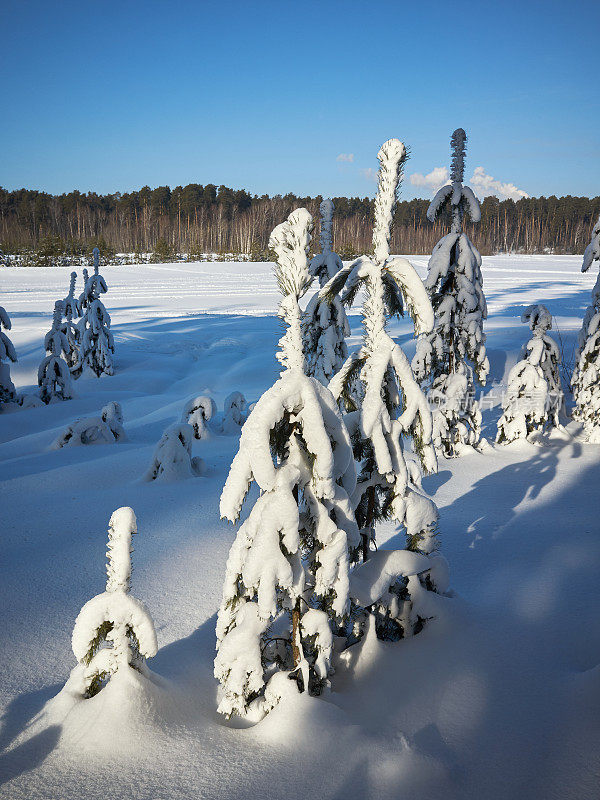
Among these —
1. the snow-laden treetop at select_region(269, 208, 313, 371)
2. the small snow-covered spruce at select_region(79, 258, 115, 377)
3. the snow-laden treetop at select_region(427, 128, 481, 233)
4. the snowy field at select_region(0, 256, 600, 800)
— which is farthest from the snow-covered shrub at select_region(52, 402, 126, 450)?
the small snow-covered spruce at select_region(79, 258, 115, 377)

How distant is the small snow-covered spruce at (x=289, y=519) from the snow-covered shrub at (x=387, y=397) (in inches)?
21.9

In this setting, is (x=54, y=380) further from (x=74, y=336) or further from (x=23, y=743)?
(x=23, y=743)

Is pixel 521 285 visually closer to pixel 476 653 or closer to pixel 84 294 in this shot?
pixel 84 294

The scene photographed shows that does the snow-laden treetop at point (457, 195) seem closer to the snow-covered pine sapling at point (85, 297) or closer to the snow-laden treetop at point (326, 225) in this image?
the snow-laden treetop at point (326, 225)

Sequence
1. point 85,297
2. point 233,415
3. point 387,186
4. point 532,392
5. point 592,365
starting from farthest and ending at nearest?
point 85,297 → point 233,415 → point 592,365 → point 532,392 → point 387,186

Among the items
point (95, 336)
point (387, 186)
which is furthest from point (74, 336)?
point (387, 186)

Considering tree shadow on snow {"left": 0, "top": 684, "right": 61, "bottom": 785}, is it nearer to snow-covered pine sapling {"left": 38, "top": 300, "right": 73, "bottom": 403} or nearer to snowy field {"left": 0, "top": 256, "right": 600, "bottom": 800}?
snowy field {"left": 0, "top": 256, "right": 600, "bottom": 800}

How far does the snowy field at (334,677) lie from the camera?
3053 millimetres

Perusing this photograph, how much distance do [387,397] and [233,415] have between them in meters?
10.1

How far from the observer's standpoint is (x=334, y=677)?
3.92 meters

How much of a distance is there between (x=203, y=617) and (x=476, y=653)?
265 centimetres

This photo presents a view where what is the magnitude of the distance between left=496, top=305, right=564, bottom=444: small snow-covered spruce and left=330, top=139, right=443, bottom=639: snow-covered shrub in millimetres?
8438

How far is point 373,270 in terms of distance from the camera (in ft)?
13.0

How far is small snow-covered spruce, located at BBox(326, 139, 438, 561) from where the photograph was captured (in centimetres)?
387
